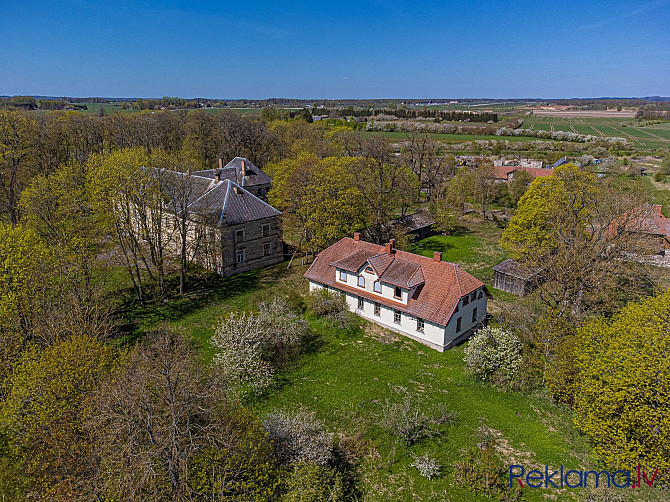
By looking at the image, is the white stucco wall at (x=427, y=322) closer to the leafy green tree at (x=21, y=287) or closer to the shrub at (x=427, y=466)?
the shrub at (x=427, y=466)

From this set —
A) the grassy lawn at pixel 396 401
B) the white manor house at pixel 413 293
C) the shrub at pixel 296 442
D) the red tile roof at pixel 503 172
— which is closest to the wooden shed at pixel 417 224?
the white manor house at pixel 413 293

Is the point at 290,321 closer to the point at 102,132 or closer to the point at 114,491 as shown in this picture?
the point at 114,491

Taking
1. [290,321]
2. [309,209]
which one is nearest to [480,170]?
[309,209]

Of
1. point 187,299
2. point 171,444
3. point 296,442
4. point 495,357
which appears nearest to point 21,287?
point 187,299

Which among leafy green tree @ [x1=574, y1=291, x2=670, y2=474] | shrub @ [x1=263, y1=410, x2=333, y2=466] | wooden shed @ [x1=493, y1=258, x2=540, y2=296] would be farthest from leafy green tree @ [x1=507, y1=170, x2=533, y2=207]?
shrub @ [x1=263, y1=410, x2=333, y2=466]

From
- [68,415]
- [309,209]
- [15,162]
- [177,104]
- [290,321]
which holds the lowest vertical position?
[290,321]

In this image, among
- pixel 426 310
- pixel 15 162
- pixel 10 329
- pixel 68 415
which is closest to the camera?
pixel 68 415

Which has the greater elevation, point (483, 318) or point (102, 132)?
point (102, 132)

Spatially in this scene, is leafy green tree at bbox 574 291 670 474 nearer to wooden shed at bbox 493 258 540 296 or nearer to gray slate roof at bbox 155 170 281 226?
wooden shed at bbox 493 258 540 296
